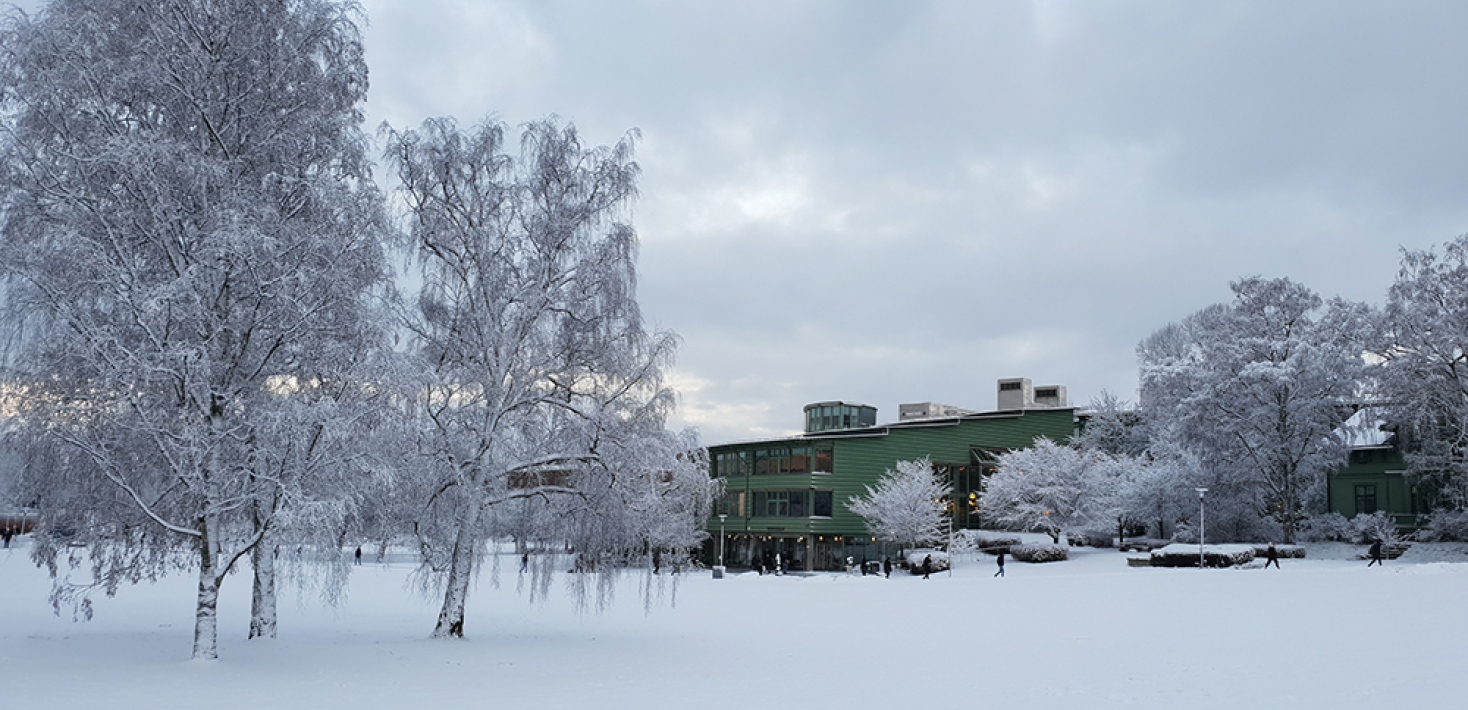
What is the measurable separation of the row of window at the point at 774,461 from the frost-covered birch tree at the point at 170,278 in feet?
154

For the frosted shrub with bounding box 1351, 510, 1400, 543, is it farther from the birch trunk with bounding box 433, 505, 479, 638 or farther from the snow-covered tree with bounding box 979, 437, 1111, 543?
the birch trunk with bounding box 433, 505, 479, 638

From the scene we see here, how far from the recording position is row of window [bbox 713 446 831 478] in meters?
64.1

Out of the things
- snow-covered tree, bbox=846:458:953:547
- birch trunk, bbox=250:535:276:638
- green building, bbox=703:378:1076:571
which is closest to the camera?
birch trunk, bbox=250:535:276:638

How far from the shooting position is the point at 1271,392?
52.4 metres

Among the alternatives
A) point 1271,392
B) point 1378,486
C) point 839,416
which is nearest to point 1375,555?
point 1271,392

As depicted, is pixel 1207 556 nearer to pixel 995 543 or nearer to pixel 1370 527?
pixel 1370 527

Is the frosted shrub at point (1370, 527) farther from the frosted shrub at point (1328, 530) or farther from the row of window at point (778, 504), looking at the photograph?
the row of window at point (778, 504)

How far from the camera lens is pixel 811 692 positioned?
15.2m

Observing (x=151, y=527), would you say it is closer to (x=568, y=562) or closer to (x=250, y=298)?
(x=250, y=298)

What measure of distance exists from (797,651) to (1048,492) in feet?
139

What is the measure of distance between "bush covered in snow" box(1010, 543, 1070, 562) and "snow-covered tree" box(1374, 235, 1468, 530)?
16307mm

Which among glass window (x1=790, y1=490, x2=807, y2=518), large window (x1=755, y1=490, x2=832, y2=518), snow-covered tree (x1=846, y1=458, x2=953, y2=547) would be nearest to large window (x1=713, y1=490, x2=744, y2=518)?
large window (x1=755, y1=490, x2=832, y2=518)

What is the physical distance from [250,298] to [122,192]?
2.48 metres

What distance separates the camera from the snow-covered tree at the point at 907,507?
191 ft
